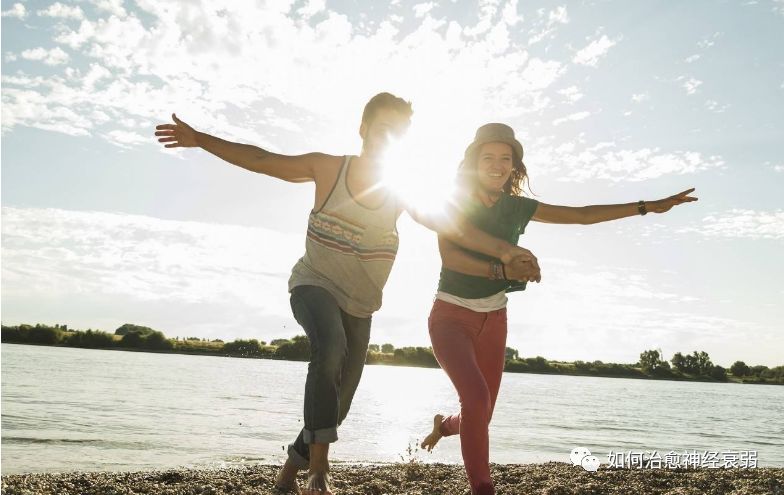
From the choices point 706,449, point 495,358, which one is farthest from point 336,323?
point 706,449

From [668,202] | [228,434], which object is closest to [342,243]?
[668,202]

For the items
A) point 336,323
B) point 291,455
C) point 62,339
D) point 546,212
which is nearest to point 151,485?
point 291,455

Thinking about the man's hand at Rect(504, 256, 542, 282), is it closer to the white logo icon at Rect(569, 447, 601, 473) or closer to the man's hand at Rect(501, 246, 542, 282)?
the man's hand at Rect(501, 246, 542, 282)

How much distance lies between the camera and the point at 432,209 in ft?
15.3

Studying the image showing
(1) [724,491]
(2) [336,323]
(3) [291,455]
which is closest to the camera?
(2) [336,323]

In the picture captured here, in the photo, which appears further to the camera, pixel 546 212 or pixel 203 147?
pixel 546 212

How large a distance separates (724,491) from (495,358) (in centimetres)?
452

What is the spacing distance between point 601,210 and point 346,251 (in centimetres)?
235

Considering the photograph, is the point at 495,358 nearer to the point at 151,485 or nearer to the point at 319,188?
the point at 319,188

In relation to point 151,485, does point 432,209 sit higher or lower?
higher

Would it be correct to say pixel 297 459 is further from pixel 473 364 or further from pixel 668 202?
pixel 668 202

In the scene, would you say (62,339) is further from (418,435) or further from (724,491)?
(724,491)

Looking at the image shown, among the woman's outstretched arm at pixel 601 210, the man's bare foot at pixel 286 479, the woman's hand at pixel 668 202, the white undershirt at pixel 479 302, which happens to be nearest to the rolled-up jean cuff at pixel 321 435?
the man's bare foot at pixel 286 479

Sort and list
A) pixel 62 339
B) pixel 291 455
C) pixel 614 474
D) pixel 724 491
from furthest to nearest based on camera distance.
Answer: pixel 62 339 → pixel 614 474 → pixel 724 491 → pixel 291 455
